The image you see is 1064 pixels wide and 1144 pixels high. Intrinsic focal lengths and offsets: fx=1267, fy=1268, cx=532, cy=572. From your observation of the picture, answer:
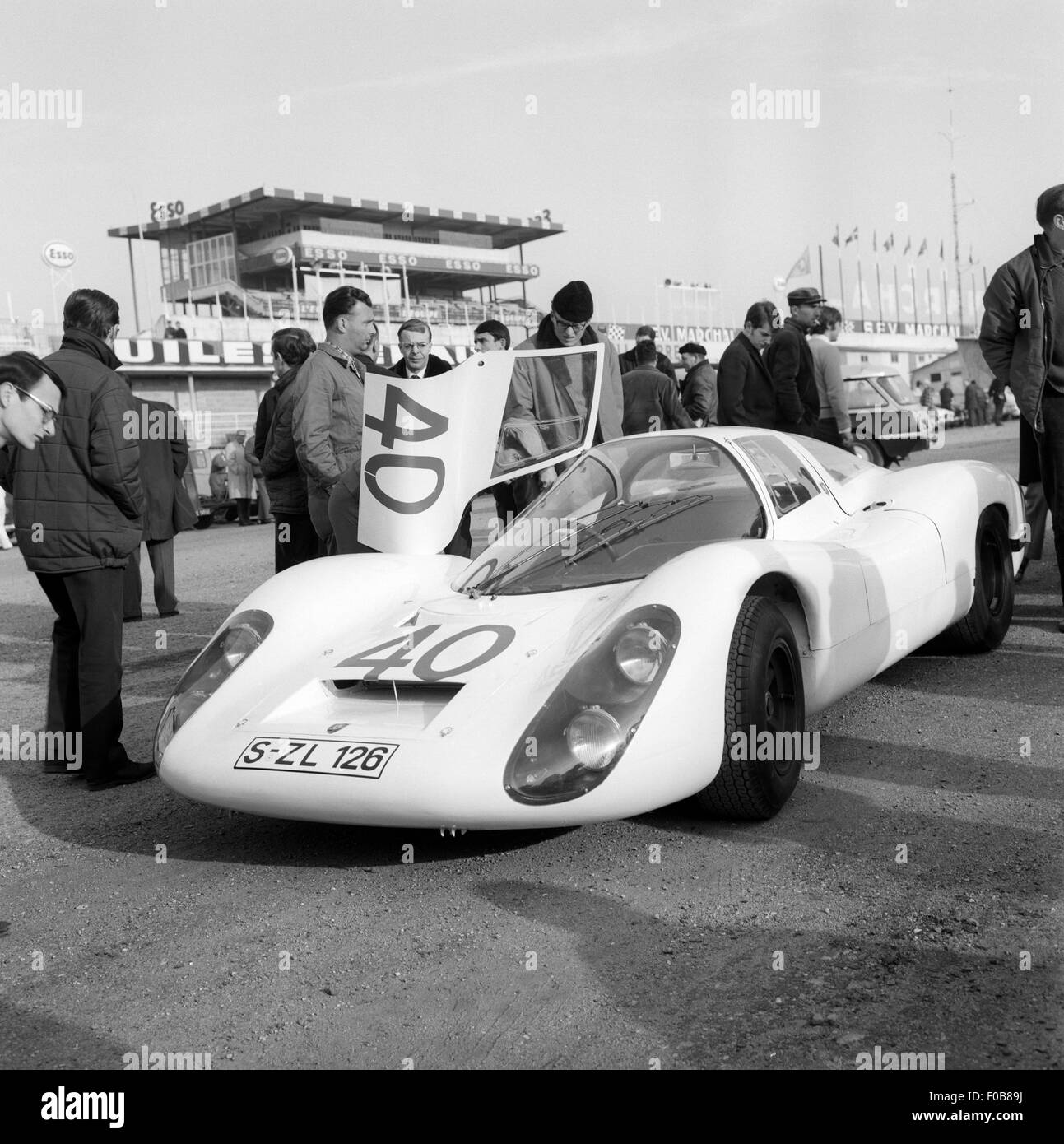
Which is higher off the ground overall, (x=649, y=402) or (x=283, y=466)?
(x=649, y=402)

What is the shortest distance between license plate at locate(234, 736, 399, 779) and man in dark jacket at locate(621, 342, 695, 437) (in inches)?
224

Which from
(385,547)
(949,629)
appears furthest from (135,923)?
(949,629)

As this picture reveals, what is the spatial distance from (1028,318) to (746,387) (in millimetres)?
2222

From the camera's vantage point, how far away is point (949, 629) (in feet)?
18.1

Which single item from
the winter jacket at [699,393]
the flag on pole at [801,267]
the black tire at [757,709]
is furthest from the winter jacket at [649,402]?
the flag on pole at [801,267]

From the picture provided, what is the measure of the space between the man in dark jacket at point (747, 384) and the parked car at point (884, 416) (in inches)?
271

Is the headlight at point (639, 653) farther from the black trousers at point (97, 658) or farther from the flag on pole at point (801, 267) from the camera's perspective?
the flag on pole at point (801, 267)

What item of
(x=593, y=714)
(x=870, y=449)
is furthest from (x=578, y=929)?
(x=870, y=449)

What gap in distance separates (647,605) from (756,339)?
4655 millimetres

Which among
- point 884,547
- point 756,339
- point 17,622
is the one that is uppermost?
point 756,339

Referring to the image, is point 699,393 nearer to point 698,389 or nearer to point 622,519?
point 698,389

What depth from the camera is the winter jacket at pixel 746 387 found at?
7.81 metres

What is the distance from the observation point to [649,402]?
891 cm
